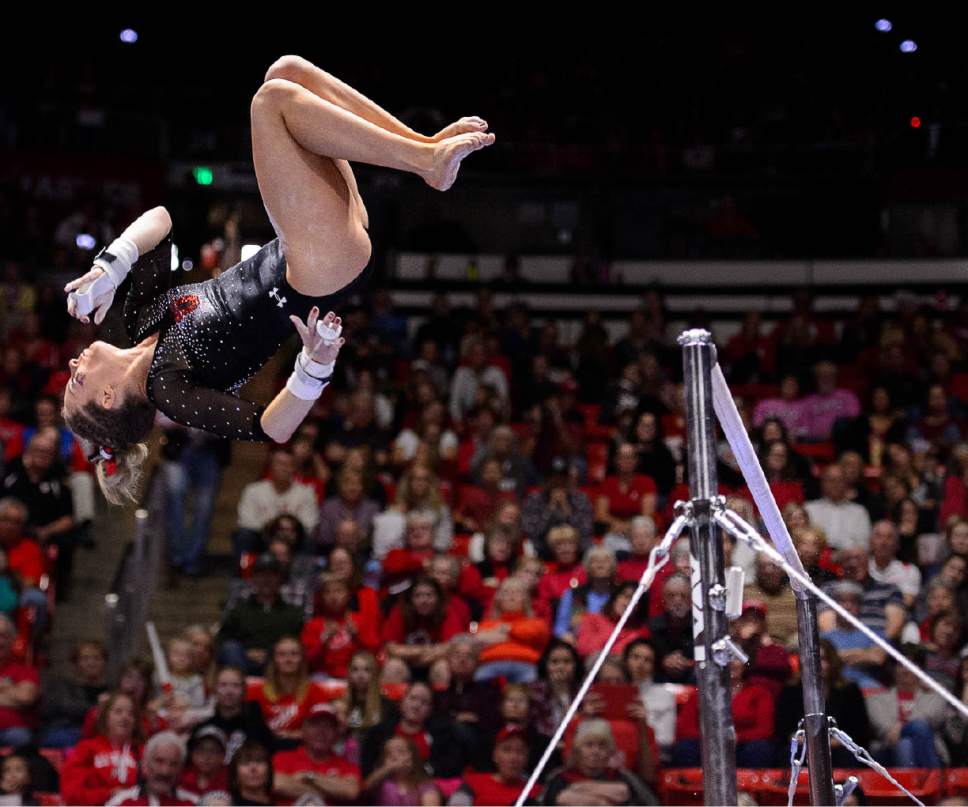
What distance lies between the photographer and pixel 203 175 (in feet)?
48.8

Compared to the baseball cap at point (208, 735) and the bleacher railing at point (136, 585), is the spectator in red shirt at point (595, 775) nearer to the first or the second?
the baseball cap at point (208, 735)

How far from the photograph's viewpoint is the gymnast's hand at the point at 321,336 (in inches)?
152

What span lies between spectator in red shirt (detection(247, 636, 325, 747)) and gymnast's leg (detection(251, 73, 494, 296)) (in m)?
3.65

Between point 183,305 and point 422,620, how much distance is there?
12.6 feet

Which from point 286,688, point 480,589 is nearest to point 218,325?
point 286,688

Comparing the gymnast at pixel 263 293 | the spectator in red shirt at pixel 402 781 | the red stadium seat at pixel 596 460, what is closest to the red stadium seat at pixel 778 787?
the spectator in red shirt at pixel 402 781

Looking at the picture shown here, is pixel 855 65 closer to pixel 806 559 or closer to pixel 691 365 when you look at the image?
pixel 806 559

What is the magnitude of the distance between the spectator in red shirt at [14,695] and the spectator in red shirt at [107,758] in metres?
0.40

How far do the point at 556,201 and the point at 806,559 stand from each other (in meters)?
10.3

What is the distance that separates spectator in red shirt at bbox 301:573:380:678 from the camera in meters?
7.52

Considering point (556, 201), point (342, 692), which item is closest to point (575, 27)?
point (556, 201)

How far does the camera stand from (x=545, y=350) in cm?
1135

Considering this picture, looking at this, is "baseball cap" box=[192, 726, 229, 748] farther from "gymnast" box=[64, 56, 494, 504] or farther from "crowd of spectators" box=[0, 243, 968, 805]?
"gymnast" box=[64, 56, 494, 504]

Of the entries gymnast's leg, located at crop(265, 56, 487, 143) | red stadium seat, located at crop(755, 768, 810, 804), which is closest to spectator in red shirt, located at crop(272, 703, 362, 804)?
red stadium seat, located at crop(755, 768, 810, 804)
